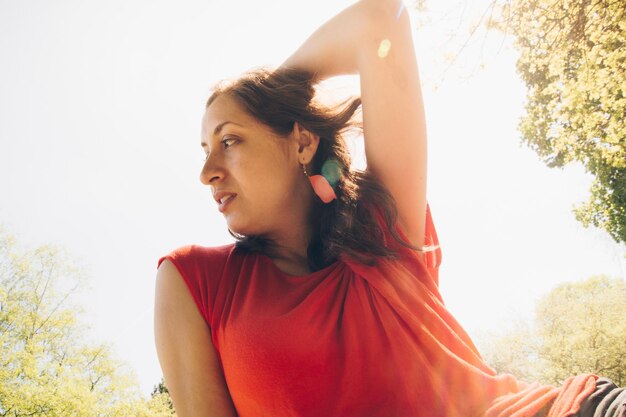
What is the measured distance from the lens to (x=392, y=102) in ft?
6.78

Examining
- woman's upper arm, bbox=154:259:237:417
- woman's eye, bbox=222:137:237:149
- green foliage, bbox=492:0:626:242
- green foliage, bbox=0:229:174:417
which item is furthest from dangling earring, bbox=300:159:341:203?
green foliage, bbox=0:229:174:417

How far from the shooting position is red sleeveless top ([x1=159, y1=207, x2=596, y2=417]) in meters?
1.56

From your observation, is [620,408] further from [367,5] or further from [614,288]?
[614,288]

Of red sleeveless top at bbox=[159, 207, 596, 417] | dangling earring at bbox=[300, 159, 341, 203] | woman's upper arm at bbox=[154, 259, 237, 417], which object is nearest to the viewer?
red sleeveless top at bbox=[159, 207, 596, 417]

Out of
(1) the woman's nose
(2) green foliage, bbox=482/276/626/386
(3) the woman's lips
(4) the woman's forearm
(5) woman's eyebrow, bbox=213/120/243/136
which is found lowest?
(2) green foliage, bbox=482/276/626/386

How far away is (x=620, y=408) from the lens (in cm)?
131

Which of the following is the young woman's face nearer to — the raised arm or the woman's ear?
the woman's ear

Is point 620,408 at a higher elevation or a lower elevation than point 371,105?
lower

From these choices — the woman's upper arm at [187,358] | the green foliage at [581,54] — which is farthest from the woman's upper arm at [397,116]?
the green foliage at [581,54]

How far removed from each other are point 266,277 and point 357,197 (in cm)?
→ 64

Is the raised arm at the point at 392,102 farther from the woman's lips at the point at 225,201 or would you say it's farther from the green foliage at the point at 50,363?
the green foliage at the point at 50,363

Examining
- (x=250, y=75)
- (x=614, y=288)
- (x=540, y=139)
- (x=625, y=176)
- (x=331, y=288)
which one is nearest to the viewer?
(x=331, y=288)

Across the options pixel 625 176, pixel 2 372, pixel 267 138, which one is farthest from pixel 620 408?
pixel 2 372

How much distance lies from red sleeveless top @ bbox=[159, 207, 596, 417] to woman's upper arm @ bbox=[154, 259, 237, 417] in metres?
0.04
